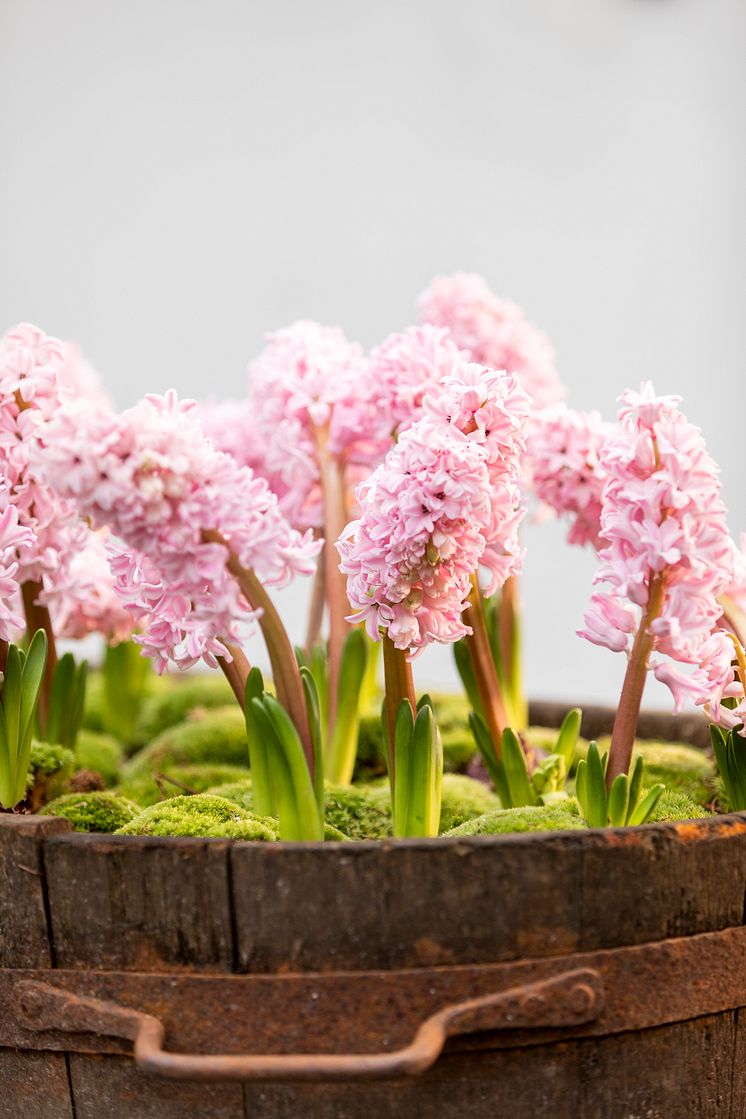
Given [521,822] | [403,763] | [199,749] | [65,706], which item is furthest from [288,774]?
[199,749]

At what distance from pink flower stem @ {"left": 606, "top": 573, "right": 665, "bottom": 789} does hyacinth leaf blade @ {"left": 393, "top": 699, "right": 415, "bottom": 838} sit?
19cm

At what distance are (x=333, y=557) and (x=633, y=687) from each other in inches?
22.1

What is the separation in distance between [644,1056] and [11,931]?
522mm

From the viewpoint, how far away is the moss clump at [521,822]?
1091mm

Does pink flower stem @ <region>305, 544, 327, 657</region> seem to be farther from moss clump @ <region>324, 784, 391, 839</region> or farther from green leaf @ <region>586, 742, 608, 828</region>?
green leaf @ <region>586, 742, 608, 828</region>

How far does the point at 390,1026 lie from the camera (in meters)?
0.91

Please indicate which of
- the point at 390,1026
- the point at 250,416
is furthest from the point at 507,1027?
the point at 250,416

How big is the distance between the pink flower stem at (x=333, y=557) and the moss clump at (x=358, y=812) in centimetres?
→ 15

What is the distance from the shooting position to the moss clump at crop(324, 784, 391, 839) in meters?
1.33

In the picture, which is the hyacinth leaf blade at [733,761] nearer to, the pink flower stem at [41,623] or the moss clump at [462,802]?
the moss clump at [462,802]

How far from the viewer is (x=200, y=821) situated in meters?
1.12

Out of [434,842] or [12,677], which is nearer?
[434,842]

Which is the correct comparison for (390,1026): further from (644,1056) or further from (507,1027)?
(644,1056)

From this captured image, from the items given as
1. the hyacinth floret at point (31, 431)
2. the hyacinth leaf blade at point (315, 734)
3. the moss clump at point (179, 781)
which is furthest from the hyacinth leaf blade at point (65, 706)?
the hyacinth leaf blade at point (315, 734)
